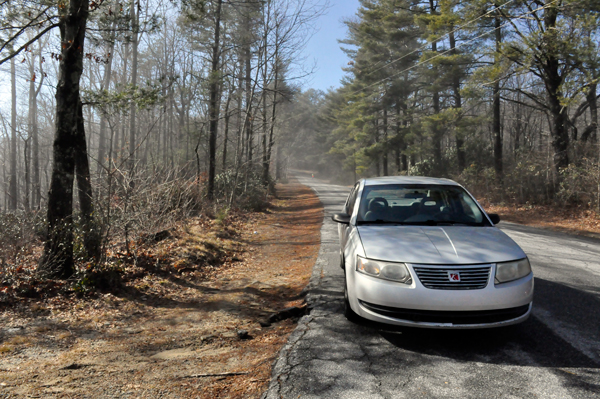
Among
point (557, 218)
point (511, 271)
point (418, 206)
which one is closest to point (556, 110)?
point (557, 218)

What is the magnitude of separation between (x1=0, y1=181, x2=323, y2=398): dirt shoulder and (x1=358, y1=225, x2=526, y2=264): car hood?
1.45 m

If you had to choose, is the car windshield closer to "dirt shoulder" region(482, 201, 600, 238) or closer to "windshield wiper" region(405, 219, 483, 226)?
"windshield wiper" region(405, 219, 483, 226)

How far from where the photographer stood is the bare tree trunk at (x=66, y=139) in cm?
629

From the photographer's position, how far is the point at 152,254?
7801 mm

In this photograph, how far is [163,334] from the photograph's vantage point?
4812 mm

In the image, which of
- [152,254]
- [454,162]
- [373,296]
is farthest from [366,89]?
[373,296]

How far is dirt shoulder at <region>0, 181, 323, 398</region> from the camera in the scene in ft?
11.3

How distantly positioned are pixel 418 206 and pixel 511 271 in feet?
5.81

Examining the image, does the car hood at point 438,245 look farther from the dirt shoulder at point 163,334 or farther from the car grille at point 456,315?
the dirt shoulder at point 163,334

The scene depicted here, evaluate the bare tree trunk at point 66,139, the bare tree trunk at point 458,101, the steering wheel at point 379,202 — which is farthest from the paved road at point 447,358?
the bare tree trunk at point 458,101

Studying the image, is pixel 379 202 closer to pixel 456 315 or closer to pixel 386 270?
pixel 386 270

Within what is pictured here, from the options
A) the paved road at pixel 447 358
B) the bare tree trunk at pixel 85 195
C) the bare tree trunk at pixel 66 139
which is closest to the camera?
the paved road at pixel 447 358

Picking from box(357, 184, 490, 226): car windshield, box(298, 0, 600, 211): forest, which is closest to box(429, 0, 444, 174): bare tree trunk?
box(298, 0, 600, 211): forest

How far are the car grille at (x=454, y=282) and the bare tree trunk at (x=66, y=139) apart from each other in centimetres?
528
